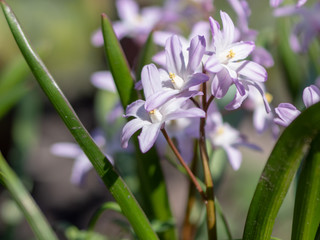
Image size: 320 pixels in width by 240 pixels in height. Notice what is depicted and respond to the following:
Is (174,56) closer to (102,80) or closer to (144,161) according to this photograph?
(144,161)

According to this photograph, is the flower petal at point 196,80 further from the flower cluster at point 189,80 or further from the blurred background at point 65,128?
the blurred background at point 65,128

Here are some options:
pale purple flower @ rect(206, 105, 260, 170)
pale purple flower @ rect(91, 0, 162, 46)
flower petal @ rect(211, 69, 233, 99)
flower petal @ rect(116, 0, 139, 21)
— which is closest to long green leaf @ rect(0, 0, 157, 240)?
flower petal @ rect(211, 69, 233, 99)

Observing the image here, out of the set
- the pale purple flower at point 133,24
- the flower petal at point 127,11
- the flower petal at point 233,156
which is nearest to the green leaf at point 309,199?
the flower petal at point 233,156

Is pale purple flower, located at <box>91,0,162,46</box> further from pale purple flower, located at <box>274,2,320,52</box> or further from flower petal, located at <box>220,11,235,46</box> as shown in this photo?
flower petal, located at <box>220,11,235,46</box>

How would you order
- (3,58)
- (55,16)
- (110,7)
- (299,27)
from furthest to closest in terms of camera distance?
(110,7), (55,16), (3,58), (299,27)

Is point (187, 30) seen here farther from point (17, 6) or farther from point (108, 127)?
point (17, 6)

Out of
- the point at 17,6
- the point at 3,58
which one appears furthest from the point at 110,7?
the point at 3,58
